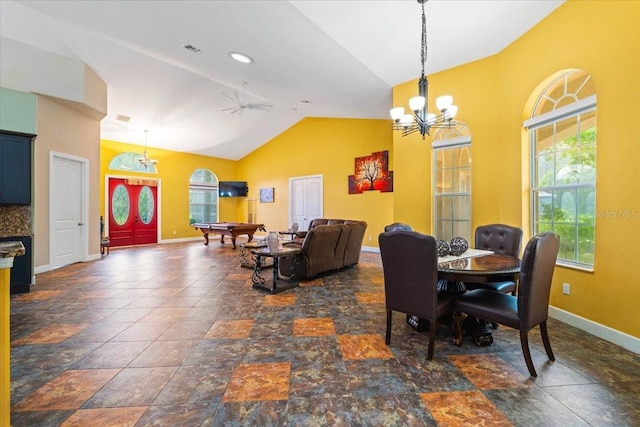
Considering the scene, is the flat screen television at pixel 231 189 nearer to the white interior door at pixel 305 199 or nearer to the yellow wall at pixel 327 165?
the yellow wall at pixel 327 165

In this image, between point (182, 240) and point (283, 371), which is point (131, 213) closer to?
point (182, 240)

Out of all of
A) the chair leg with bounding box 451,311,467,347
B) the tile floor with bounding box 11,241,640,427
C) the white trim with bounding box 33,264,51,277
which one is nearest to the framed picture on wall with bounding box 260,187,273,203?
the white trim with bounding box 33,264,51,277

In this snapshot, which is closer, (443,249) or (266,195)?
(443,249)

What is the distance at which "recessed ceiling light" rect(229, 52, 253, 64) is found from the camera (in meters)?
4.19

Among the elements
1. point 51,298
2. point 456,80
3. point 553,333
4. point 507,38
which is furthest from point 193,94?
point 553,333

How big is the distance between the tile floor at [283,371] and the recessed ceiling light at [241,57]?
3.58 m

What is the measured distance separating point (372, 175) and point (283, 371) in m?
6.05

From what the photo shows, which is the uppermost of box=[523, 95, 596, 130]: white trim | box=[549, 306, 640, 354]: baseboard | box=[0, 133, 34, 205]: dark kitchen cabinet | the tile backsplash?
box=[523, 95, 596, 130]: white trim

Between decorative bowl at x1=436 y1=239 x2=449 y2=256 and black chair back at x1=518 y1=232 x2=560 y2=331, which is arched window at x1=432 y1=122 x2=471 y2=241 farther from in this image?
black chair back at x1=518 y1=232 x2=560 y2=331

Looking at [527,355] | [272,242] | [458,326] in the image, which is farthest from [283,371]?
[272,242]

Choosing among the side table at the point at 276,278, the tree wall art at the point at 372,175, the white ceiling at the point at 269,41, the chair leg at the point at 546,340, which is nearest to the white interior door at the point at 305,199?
the tree wall art at the point at 372,175

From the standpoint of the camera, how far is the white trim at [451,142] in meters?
4.22

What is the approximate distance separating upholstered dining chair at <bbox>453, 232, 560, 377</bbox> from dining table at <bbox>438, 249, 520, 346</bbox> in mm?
162

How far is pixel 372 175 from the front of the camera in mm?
7410
